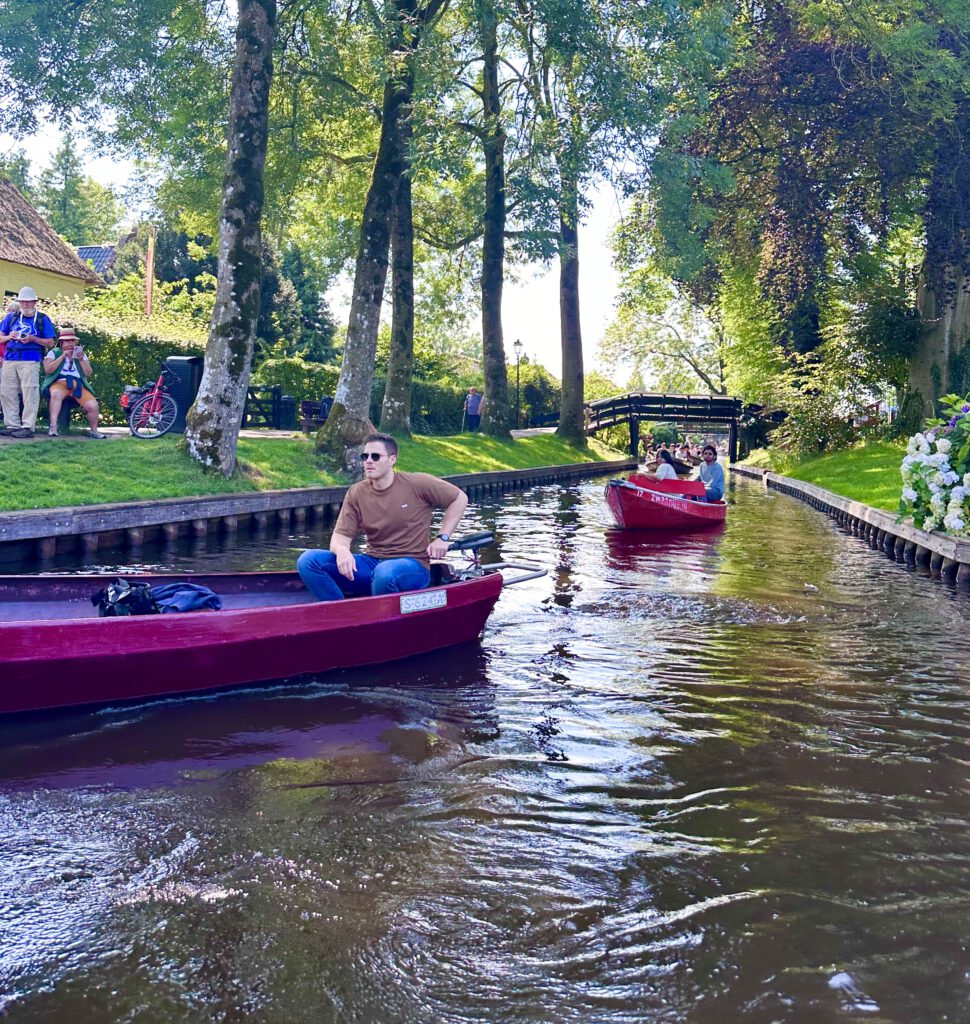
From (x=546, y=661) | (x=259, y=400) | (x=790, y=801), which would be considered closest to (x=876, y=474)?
(x=259, y=400)

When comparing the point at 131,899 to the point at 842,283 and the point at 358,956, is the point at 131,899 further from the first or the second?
the point at 842,283

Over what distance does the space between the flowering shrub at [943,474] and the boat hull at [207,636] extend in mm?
7329

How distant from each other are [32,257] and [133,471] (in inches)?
827

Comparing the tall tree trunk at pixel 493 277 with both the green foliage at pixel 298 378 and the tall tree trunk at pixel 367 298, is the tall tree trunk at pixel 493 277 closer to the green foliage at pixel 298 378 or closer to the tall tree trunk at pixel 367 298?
the green foliage at pixel 298 378

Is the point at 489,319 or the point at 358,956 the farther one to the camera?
the point at 489,319

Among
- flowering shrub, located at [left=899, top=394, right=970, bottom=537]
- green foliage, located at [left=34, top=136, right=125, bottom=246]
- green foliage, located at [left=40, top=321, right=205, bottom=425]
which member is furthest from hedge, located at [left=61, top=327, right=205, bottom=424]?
green foliage, located at [left=34, top=136, right=125, bottom=246]

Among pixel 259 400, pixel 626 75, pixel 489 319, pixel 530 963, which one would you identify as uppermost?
pixel 626 75

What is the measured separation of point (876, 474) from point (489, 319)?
Result: 40.1ft

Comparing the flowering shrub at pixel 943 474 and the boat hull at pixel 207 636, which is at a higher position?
the flowering shrub at pixel 943 474

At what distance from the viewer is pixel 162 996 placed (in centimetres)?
342

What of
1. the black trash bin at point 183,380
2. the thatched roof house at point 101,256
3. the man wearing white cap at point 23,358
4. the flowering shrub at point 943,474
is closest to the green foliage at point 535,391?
the thatched roof house at point 101,256

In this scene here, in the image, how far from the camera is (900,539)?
50.7 ft

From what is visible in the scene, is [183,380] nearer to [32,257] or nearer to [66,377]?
[66,377]

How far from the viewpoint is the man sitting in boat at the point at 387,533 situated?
25.9 feet
